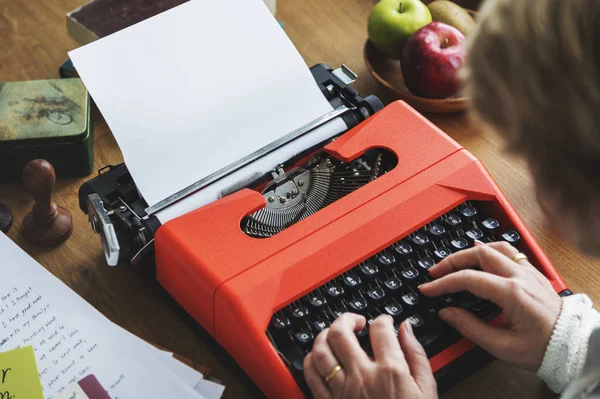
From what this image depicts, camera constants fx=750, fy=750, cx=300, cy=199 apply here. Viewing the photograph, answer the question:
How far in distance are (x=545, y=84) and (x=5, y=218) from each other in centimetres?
93

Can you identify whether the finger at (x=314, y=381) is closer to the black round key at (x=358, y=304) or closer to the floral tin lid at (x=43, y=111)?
the black round key at (x=358, y=304)

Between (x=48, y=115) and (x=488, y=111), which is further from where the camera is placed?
(x=48, y=115)

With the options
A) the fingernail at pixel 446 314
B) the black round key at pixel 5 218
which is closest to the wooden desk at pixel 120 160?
the black round key at pixel 5 218

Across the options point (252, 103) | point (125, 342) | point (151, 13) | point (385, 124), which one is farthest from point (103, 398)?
point (151, 13)

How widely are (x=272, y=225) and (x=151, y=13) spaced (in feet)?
1.85

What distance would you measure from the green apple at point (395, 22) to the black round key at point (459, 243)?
0.52 metres

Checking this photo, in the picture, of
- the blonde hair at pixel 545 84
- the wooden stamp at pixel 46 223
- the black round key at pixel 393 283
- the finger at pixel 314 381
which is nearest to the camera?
the blonde hair at pixel 545 84

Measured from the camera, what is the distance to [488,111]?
793 mm

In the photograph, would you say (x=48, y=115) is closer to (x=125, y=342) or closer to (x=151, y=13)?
(x=151, y=13)

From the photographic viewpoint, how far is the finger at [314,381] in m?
0.98

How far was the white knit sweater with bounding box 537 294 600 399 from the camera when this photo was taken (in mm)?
1021

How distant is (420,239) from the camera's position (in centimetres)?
114

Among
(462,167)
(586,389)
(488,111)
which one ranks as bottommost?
(586,389)

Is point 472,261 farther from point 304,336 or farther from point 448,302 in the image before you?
point 304,336
